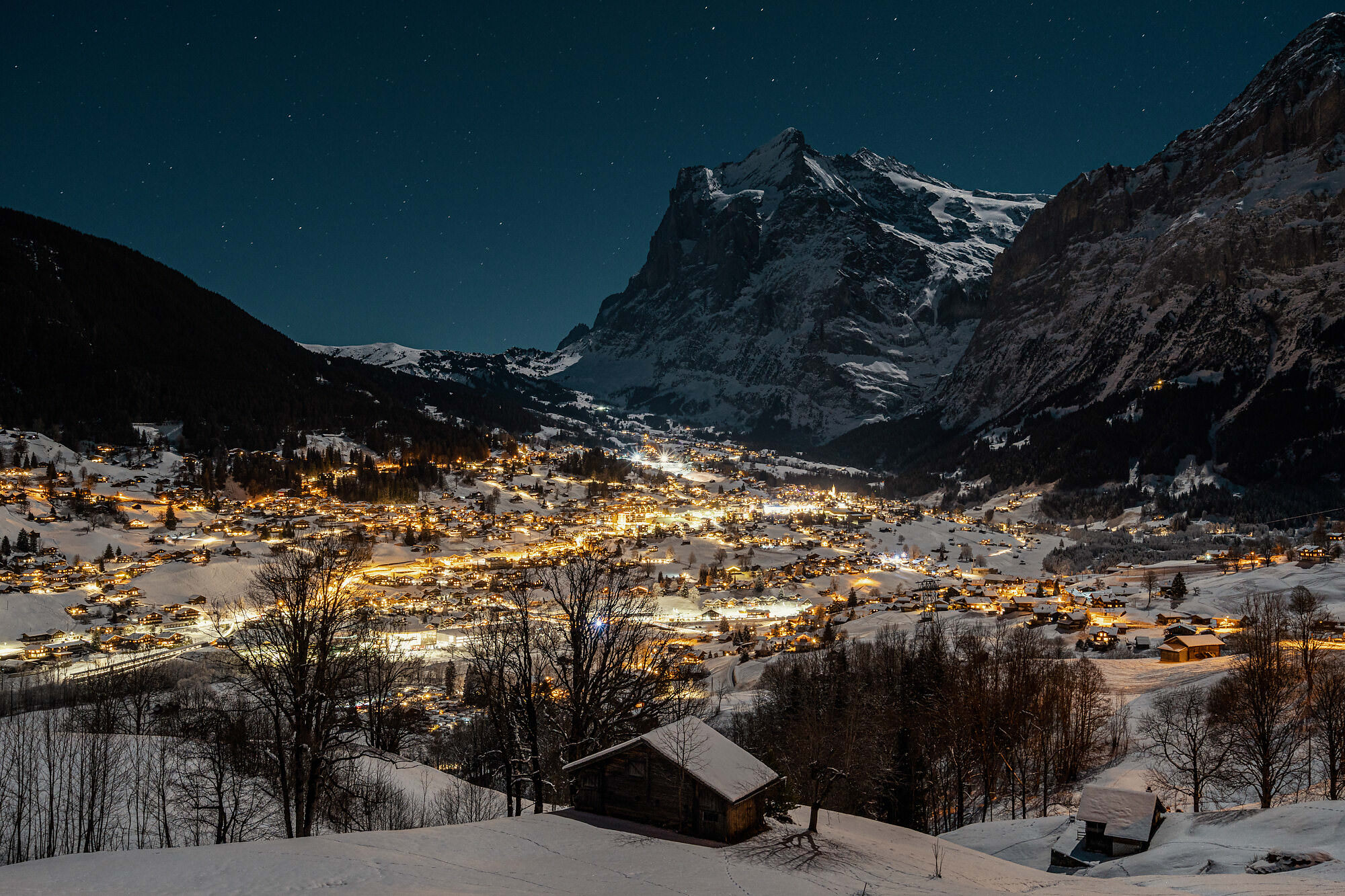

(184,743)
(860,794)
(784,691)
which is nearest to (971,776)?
(860,794)

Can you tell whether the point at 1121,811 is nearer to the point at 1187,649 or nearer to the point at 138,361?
the point at 1187,649

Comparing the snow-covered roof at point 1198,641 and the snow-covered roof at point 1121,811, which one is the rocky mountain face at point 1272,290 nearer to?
the snow-covered roof at point 1198,641

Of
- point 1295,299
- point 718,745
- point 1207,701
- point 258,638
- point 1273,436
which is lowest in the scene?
point 1207,701

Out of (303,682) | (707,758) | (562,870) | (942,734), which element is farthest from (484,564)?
(562,870)

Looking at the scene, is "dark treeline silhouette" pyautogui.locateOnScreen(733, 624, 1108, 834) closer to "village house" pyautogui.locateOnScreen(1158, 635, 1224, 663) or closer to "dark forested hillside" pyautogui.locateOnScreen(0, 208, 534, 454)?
"village house" pyautogui.locateOnScreen(1158, 635, 1224, 663)

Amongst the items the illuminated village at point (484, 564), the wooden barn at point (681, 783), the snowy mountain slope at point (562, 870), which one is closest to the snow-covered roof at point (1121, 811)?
the snowy mountain slope at point (562, 870)

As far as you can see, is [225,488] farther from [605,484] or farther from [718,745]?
[718,745]
